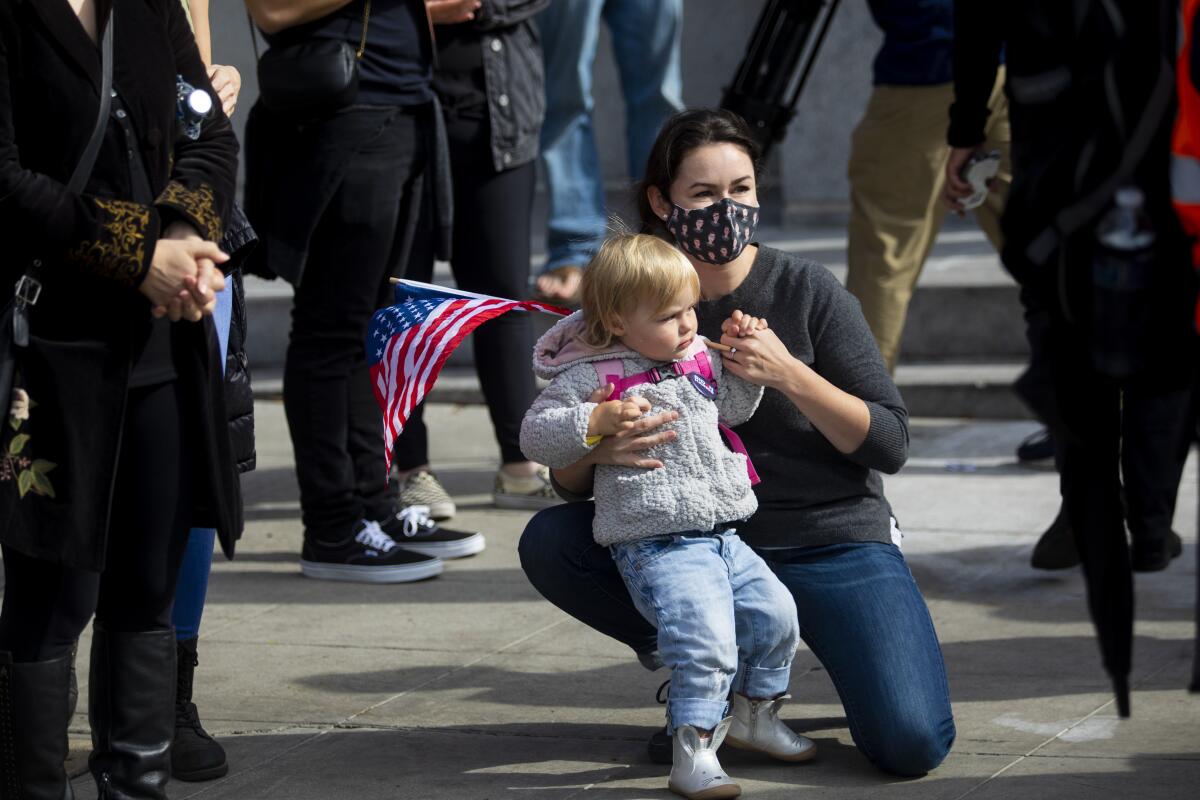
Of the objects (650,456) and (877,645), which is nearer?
(650,456)

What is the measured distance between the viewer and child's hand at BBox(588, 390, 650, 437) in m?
3.29

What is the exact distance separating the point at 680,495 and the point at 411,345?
0.59 metres

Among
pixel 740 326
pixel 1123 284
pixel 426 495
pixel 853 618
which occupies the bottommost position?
pixel 426 495

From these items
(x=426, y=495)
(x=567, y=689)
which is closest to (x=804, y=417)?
(x=567, y=689)

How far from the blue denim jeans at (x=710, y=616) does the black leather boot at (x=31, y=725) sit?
1.02m

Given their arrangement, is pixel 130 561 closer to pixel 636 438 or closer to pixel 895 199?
pixel 636 438

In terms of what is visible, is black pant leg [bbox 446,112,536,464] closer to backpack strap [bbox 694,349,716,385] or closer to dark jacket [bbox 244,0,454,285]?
dark jacket [bbox 244,0,454,285]

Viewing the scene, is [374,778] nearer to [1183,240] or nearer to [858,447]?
[858,447]

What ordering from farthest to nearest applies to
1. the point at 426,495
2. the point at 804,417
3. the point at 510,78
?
the point at 426,495, the point at 510,78, the point at 804,417

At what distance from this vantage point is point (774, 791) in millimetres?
3355

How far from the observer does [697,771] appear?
3.26 metres

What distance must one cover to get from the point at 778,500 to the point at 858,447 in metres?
0.22

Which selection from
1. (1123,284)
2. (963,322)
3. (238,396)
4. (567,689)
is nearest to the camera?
(1123,284)

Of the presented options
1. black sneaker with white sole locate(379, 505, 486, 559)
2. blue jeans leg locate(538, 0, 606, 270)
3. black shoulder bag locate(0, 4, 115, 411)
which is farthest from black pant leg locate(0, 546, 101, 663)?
blue jeans leg locate(538, 0, 606, 270)
